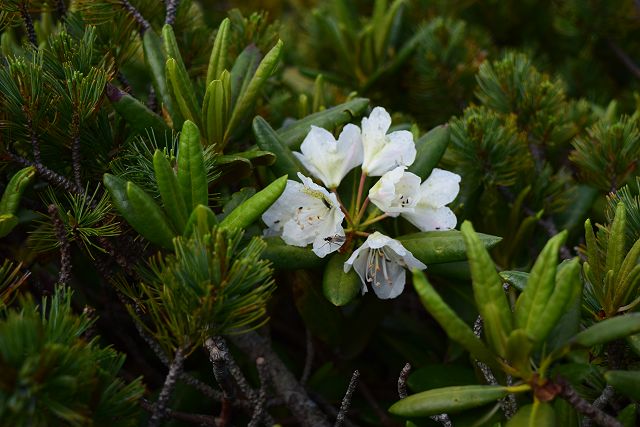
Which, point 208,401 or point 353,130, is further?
point 208,401

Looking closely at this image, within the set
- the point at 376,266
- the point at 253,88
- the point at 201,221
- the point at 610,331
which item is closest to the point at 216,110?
the point at 253,88

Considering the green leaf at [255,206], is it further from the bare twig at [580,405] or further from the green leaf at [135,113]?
the bare twig at [580,405]

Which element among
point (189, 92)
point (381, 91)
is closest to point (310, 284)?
point (189, 92)

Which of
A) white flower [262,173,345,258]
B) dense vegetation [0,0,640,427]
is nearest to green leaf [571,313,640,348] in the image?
dense vegetation [0,0,640,427]

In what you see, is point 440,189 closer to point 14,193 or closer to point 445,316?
point 445,316

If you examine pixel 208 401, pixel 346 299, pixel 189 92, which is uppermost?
pixel 189 92

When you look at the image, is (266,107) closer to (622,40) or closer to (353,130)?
(353,130)

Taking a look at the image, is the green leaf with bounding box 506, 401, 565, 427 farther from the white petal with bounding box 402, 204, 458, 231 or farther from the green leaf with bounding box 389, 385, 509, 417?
the white petal with bounding box 402, 204, 458, 231

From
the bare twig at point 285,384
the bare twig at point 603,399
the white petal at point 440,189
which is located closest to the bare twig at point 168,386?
the bare twig at point 285,384
